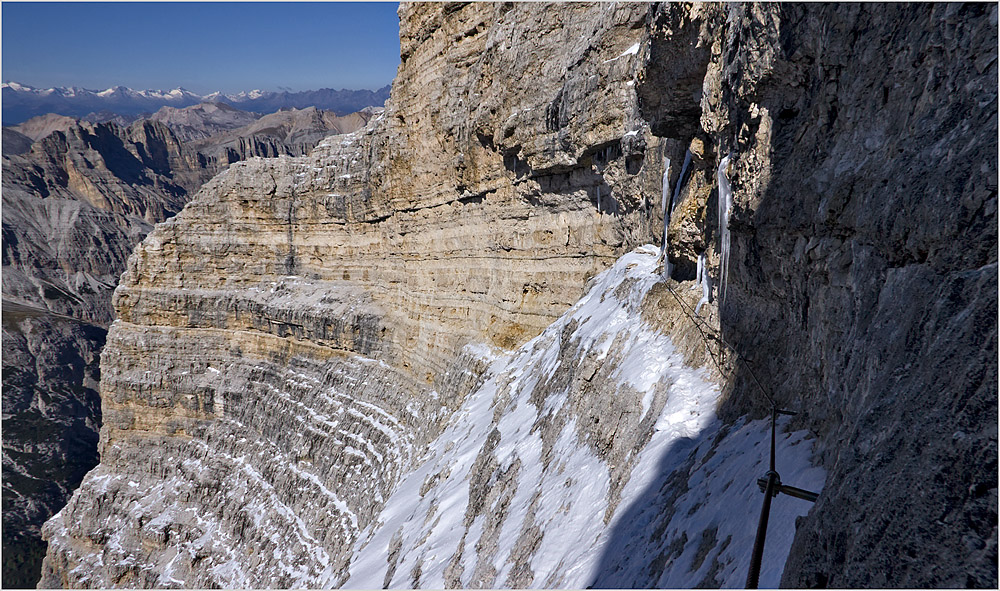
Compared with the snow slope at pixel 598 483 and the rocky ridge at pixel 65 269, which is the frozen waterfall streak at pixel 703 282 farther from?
the rocky ridge at pixel 65 269

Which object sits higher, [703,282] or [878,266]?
[878,266]

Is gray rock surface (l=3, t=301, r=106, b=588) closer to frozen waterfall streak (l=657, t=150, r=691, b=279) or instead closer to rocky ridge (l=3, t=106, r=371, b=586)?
rocky ridge (l=3, t=106, r=371, b=586)

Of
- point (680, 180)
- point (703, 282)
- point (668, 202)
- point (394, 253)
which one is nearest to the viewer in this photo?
point (703, 282)

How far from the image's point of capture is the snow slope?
16.6ft

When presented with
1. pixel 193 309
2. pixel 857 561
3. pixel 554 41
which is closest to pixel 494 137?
pixel 554 41

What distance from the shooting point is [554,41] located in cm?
1748

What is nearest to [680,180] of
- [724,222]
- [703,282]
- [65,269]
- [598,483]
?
[703,282]

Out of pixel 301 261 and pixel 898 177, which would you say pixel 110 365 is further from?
pixel 898 177

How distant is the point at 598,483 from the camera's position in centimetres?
757

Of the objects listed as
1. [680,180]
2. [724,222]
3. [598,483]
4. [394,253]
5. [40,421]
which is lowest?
[40,421]

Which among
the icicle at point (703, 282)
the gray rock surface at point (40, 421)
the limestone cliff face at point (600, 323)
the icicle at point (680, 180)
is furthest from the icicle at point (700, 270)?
the gray rock surface at point (40, 421)

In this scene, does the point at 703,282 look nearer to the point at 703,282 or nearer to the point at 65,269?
the point at 703,282

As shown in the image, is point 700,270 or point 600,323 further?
point 600,323

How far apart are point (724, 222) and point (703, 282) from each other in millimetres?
1699
